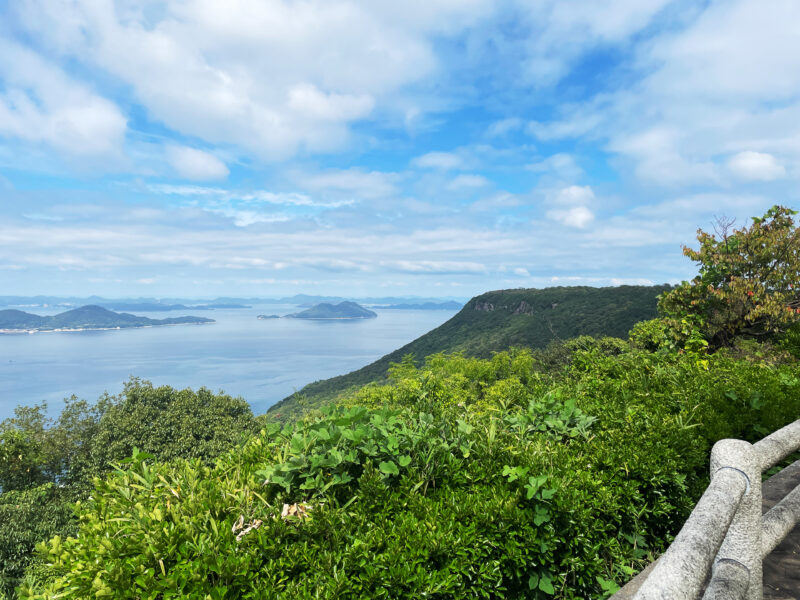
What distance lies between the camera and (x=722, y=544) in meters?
1.45

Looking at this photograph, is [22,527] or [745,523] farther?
[22,527]

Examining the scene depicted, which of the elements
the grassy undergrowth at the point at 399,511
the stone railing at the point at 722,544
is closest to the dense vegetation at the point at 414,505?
the grassy undergrowth at the point at 399,511

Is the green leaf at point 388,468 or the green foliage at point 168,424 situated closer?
the green leaf at point 388,468

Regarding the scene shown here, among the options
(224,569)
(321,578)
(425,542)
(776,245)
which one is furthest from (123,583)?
(776,245)

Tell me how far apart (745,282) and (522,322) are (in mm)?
108872

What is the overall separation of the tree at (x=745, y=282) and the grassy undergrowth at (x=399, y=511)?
722 centimetres

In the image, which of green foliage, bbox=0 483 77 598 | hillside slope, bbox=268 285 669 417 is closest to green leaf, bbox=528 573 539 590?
green foliage, bbox=0 483 77 598

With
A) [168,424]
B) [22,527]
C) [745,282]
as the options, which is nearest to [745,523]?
[745,282]

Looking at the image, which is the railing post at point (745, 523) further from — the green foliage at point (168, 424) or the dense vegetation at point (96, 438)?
the green foliage at point (168, 424)

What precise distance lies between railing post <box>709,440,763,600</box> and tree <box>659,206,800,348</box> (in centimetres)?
905

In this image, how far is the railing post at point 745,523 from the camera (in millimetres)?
1389

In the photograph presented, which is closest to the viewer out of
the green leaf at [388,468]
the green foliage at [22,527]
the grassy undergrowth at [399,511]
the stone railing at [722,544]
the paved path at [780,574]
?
the stone railing at [722,544]

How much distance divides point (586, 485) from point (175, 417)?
26620 mm

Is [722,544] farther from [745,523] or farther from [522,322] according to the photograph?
[522,322]
